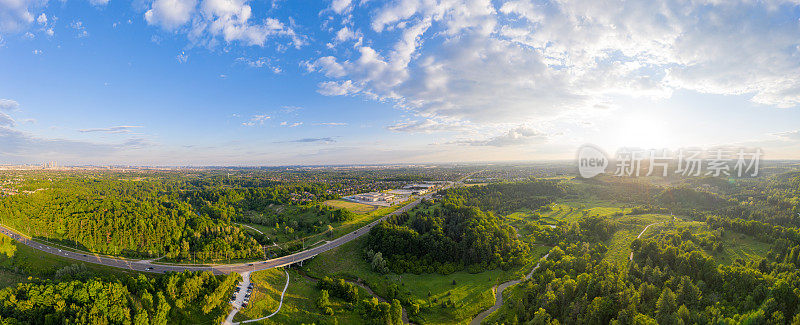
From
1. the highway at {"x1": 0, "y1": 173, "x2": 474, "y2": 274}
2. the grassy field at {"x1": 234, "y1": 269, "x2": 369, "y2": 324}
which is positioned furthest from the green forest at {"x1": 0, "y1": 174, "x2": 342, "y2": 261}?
the grassy field at {"x1": 234, "y1": 269, "x2": 369, "y2": 324}

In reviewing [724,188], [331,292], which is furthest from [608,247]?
[724,188]

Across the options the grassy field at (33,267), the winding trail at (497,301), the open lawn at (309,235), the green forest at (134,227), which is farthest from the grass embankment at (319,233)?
the winding trail at (497,301)

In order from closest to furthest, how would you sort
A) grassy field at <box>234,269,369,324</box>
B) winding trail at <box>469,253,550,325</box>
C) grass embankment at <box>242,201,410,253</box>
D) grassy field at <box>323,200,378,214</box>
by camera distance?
grassy field at <box>234,269,369,324</box>
winding trail at <box>469,253,550,325</box>
grass embankment at <box>242,201,410,253</box>
grassy field at <box>323,200,378,214</box>

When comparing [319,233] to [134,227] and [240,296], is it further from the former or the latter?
[134,227]

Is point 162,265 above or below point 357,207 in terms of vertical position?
below

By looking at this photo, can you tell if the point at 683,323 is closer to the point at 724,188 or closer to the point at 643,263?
the point at 643,263

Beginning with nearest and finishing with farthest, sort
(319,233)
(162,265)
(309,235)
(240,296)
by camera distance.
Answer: (240,296), (162,265), (309,235), (319,233)

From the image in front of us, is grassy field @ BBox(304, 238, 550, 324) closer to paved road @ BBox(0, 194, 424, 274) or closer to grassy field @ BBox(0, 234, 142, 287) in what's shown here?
paved road @ BBox(0, 194, 424, 274)

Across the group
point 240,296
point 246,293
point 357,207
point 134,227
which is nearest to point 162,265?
point 134,227
